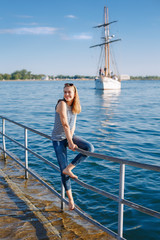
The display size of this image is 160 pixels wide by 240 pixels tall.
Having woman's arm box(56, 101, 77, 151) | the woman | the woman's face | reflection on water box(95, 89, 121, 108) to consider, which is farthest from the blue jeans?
reflection on water box(95, 89, 121, 108)

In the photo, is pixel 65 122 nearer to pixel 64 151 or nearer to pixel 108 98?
pixel 64 151

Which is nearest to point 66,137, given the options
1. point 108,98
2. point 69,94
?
point 69,94

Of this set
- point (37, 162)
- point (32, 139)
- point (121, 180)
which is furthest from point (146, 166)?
point (32, 139)

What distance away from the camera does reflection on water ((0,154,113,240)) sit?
3441mm

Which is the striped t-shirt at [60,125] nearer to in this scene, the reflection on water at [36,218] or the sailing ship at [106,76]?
the reflection on water at [36,218]

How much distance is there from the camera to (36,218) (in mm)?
3852

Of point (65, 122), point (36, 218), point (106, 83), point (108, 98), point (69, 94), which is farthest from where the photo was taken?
point (106, 83)

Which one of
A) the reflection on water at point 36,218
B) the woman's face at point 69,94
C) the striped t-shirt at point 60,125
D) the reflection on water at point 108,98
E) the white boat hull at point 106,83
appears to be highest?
the white boat hull at point 106,83

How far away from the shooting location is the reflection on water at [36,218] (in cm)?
344

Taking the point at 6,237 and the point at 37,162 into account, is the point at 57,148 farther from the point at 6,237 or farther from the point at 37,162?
the point at 37,162

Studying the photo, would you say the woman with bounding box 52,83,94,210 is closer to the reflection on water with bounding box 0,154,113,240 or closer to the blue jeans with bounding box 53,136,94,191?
the blue jeans with bounding box 53,136,94,191

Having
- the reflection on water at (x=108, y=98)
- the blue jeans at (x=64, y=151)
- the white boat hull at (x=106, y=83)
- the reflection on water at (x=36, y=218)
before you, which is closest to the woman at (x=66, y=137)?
the blue jeans at (x=64, y=151)

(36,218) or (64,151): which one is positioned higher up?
(64,151)

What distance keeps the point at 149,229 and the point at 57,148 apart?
9.06 feet
